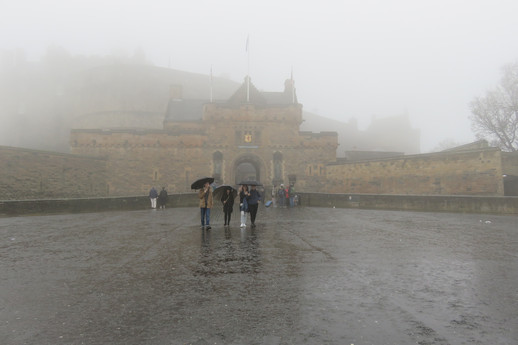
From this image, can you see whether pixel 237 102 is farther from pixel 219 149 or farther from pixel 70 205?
pixel 70 205

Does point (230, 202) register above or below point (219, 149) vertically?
below

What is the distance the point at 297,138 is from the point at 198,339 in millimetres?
31457

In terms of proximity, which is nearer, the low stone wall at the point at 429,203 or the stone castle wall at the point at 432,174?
the low stone wall at the point at 429,203

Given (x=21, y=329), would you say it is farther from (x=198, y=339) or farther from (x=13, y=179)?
(x=13, y=179)

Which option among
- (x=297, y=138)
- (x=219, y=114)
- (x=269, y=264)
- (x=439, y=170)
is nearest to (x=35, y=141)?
(x=219, y=114)

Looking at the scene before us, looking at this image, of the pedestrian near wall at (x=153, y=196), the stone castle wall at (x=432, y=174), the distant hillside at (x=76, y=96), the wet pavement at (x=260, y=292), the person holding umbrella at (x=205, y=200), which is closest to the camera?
the wet pavement at (x=260, y=292)

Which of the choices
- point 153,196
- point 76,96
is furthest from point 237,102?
point 76,96

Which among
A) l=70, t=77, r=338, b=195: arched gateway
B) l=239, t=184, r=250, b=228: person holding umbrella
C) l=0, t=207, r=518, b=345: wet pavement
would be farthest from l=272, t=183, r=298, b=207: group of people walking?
l=0, t=207, r=518, b=345: wet pavement

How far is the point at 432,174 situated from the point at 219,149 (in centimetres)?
1880

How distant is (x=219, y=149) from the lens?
32656 millimetres

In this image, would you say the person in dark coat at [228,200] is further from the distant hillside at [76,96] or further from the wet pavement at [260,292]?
the distant hillside at [76,96]

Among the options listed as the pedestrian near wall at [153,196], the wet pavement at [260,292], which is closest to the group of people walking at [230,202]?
the wet pavement at [260,292]

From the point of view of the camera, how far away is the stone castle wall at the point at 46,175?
861 inches

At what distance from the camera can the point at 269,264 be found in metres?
5.27
